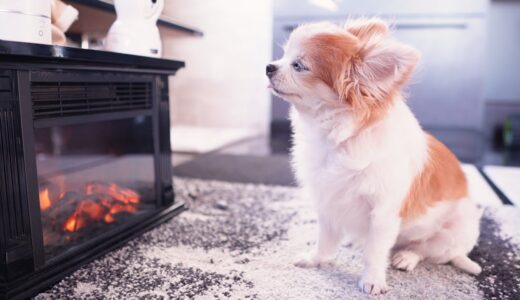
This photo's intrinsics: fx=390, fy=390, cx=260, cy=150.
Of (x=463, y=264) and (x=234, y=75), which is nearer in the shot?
(x=463, y=264)

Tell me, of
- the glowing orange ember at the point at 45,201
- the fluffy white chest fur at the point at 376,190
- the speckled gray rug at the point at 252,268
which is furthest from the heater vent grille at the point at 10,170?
the fluffy white chest fur at the point at 376,190

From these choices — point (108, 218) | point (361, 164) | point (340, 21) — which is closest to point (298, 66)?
point (361, 164)

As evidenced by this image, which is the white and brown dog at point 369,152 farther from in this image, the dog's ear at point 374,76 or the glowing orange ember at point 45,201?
the glowing orange ember at point 45,201

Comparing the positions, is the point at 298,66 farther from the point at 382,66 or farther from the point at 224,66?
the point at 224,66

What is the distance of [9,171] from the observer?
2.96 feet

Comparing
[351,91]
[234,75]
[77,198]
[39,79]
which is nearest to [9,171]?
[39,79]

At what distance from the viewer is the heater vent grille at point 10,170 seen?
2.88ft

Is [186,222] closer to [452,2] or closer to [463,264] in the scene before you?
[463,264]

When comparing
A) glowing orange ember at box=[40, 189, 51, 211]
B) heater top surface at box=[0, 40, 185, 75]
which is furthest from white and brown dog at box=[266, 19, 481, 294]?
glowing orange ember at box=[40, 189, 51, 211]

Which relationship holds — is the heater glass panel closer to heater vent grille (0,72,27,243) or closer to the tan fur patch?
heater vent grille (0,72,27,243)

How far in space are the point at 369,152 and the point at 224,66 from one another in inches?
130

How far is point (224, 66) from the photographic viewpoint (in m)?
4.11

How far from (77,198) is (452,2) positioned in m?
3.19

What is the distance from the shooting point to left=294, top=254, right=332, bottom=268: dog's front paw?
1178 millimetres
